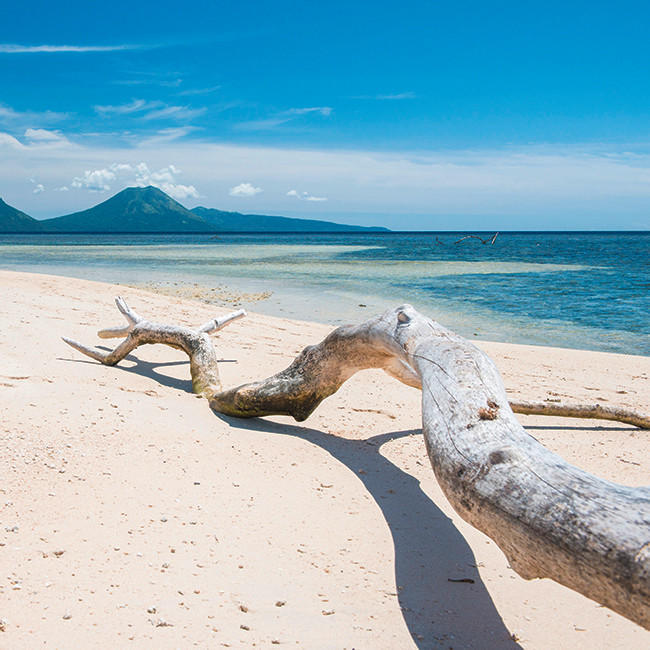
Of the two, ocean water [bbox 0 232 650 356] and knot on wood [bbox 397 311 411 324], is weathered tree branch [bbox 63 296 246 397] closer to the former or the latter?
knot on wood [bbox 397 311 411 324]

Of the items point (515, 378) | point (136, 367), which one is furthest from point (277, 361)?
point (515, 378)

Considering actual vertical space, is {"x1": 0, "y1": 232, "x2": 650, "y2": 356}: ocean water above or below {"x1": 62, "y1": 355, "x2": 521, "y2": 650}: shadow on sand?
above

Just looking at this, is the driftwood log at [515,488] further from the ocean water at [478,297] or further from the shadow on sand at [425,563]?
the ocean water at [478,297]

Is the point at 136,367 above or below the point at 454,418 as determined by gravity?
below

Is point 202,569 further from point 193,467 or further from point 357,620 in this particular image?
point 193,467

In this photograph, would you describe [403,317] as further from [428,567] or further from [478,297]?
[478,297]

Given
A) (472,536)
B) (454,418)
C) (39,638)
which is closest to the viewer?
(39,638)

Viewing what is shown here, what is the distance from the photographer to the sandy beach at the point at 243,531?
2.18 metres

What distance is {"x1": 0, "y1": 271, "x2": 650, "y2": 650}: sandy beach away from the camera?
2.18 m

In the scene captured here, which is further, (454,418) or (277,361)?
(277,361)

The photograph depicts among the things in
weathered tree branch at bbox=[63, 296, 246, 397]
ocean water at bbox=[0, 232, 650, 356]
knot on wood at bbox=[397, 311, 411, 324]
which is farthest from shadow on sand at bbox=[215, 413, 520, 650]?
ocean water at bbox=[0, 232, 650, 356]

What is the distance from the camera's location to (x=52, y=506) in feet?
9.25

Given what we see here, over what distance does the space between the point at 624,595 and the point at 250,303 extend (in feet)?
45.8

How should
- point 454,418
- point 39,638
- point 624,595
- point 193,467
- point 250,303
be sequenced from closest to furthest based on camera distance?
point 624,595 < point 39,638 < point 454,418 < point 193,467 < point 250,303
